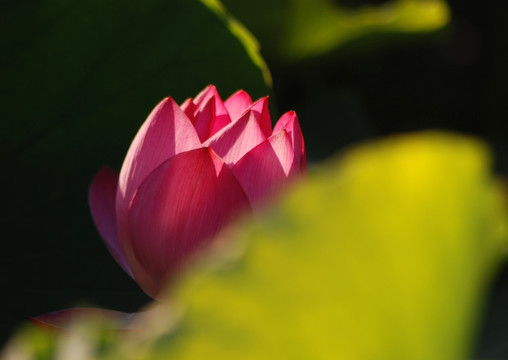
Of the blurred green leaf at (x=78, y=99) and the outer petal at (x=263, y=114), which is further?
the blurred green leaf at (x=78, y=99)

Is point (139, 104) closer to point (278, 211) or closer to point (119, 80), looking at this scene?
point (119, 80)

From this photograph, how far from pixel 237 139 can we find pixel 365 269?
26 centimetres

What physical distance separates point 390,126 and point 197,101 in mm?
1154

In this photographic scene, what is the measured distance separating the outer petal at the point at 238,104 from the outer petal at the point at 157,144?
64mm


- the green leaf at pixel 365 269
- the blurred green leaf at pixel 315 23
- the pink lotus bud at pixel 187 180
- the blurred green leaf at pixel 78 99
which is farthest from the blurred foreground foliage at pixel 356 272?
the blurred green leaf at pixel 315 23

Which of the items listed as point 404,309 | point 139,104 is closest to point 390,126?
point 139,104

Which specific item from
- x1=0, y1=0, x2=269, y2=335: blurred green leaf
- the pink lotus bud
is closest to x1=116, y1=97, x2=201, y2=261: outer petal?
the pink lotus bud

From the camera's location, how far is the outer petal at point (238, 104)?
557 mm

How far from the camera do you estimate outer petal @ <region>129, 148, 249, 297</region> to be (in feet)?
1.54

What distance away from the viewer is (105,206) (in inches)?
22.6

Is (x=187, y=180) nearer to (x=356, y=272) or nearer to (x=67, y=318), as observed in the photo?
(x=67, y=318)

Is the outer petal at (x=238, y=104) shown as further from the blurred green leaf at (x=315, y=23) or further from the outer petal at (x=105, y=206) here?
the blurred green leaf at (x=315, y=23)

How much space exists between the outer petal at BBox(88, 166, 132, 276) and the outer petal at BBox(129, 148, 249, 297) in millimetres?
87

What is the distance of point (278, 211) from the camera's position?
229 millimetres
